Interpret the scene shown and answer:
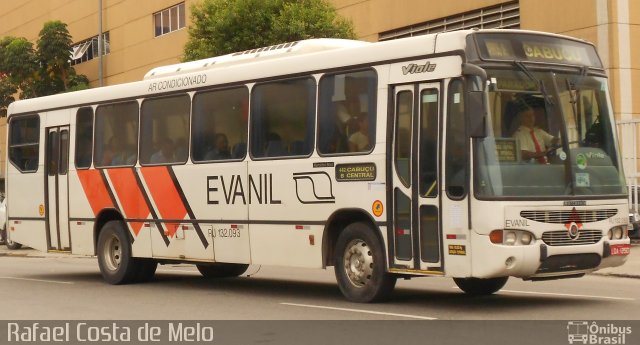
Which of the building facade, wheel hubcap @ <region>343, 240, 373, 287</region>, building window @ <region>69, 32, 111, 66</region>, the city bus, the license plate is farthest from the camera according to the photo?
building window @ <region>69, 32, 111, 66</region>

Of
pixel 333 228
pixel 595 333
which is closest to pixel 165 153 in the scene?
pixel 333 228

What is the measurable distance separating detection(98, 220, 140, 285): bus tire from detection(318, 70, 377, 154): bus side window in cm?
495

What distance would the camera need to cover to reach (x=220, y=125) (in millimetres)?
15555

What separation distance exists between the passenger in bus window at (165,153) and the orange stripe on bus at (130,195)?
1.86 ft

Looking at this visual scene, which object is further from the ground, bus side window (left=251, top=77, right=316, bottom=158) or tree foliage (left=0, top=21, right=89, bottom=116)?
tree foliage (left=0, top=21, right=89, bottom=116)

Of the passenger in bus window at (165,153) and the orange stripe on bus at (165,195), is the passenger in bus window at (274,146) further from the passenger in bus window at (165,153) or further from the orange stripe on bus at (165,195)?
the passenger in bus window at (165,153)

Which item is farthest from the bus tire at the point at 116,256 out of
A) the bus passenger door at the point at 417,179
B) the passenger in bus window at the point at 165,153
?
the bus passenger door at the point at 417,179

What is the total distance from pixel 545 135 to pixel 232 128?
4.76 meters

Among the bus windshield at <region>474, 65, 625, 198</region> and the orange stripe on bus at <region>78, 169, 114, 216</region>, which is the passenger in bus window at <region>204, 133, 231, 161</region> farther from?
the bus windshield at <region>474, 65, 625, 198</region>

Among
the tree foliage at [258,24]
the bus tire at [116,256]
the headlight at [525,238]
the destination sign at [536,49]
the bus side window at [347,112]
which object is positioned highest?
the tree foliage at [258,24]

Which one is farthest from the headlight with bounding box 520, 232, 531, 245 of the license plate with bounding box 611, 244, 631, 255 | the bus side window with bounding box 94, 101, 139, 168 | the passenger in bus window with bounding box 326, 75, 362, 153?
the bus side window with bounding box 94, 101, 139, 168

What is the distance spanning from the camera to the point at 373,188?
1296cm

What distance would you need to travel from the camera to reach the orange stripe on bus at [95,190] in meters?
17.8

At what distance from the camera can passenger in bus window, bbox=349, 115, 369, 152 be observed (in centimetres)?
1313
